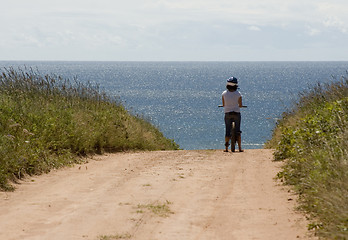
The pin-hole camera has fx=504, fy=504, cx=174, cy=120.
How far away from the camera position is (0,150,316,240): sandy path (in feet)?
20.6

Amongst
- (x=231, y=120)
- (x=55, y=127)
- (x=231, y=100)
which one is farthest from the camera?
(x=231, y=120)

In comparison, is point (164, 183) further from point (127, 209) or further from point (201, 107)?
point (201, 107)

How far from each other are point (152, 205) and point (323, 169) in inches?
101

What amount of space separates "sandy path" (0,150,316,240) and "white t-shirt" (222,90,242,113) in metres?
3.97

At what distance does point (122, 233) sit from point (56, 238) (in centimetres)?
79

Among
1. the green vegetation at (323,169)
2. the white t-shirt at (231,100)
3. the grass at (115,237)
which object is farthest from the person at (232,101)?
the grass at (115,237)

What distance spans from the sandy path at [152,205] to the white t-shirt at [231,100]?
13.0 ft

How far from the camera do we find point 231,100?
15156mm

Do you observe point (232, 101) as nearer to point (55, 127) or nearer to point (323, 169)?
point (55, 127)

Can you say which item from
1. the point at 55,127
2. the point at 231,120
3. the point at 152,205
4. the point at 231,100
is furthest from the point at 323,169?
the point at 231,120

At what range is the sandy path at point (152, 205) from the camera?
629cm

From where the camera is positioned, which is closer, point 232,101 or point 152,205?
point 152,205

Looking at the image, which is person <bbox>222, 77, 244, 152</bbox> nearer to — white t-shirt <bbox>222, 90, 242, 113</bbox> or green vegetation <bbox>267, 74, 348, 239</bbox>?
white t-shirt <bbox>222, 90, 242, 113</bbox>

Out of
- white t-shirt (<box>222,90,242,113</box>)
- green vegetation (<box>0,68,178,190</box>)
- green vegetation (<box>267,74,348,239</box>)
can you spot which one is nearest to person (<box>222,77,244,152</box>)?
white t-shirt (<box>222,90,242,113</box>)
